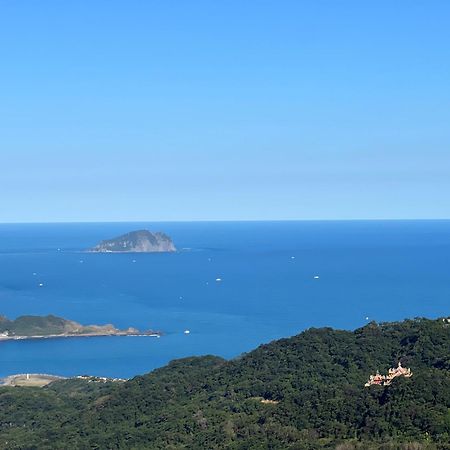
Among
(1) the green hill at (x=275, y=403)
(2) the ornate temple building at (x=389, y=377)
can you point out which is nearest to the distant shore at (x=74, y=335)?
(1) the green hill at (x=275, y=403)

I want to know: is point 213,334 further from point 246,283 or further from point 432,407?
point 432,407

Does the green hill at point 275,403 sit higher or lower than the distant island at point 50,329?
higher

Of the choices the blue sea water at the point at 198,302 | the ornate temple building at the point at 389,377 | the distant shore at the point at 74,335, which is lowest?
the distant shore at the point at 74,335

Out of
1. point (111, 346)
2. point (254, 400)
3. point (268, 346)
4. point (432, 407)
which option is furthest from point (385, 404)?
point (111, 346)

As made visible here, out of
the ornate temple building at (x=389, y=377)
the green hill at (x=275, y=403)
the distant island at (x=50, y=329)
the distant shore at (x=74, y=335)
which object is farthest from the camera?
the distant island at (x=50, y=329)

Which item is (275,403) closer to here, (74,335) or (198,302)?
(74,335)

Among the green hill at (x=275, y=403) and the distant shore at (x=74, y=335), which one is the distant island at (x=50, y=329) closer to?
the distant shore at (x=74, y=335)

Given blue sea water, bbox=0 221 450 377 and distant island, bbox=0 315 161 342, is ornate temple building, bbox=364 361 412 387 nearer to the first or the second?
blue sea water, bbox=0 221 450 377

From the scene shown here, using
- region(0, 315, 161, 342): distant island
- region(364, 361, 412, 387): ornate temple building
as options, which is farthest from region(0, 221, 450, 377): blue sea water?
region(364, 361, 412, 387): ornate temple building
